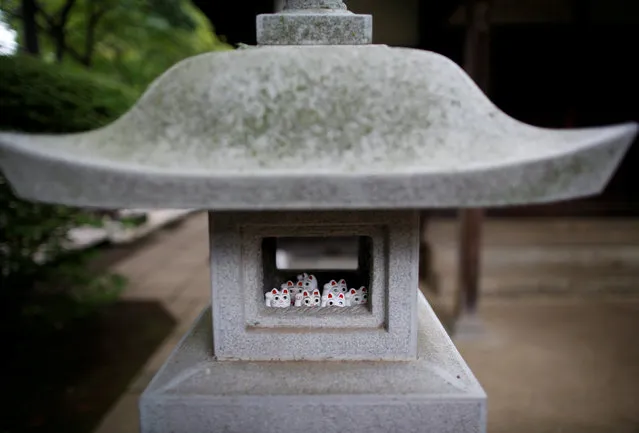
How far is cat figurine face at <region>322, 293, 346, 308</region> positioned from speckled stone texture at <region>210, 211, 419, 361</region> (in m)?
0.08

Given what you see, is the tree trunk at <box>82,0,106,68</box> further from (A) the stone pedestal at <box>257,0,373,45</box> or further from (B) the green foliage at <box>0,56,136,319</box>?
(A) the stone pedestal at <box>257,0,373,45</box>

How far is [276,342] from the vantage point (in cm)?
223

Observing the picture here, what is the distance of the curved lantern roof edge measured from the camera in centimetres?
159

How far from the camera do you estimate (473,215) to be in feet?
19.9

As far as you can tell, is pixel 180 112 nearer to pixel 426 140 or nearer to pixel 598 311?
pixel 426 140

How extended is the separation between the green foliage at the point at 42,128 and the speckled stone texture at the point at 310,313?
8.28 ft

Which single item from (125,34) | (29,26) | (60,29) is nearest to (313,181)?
(29,26)

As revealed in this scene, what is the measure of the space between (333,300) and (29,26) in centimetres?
528

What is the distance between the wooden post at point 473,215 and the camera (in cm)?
584

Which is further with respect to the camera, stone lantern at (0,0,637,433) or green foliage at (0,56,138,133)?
green foliage at (0,56,138,133)

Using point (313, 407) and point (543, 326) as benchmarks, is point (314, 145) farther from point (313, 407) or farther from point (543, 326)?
point (543, 326)

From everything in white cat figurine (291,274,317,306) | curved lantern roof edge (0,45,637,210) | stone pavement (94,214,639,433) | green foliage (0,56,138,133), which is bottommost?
stone pavement (94,214,639,433)

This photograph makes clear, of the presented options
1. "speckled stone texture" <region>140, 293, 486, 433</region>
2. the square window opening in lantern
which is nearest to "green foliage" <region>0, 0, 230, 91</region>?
the square window opening in lantern

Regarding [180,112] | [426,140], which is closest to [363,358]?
[426,140]
